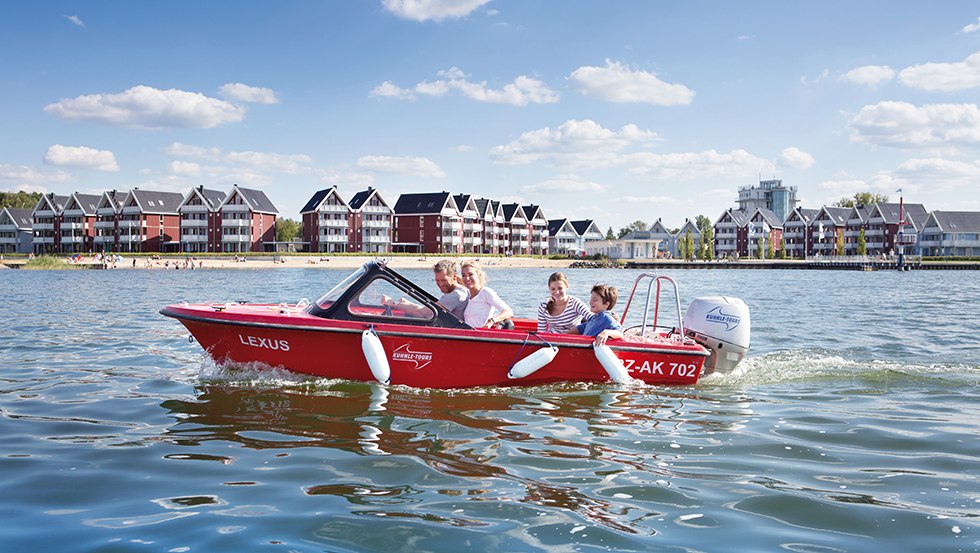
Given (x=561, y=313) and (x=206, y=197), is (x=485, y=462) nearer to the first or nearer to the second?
(x=561, y=313)

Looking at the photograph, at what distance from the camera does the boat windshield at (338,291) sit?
31.4 ft

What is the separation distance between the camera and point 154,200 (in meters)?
100

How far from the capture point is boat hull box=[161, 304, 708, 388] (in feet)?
30.6

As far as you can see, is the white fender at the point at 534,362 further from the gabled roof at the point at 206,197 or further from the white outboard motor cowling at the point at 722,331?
the gabled roof at the point at 206,197

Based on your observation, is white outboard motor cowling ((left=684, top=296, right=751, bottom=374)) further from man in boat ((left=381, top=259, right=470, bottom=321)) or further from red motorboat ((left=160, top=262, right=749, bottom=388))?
Result: man in boat ((left=381, top=259, right=470, bottom=321))

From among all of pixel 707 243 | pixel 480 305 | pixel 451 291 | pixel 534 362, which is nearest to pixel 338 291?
pixel 451 291

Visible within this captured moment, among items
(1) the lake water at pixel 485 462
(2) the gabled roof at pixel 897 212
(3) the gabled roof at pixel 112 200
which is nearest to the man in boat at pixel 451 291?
(1) the lake water at pixel 485 462

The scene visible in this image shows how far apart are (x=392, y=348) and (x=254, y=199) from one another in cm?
9508

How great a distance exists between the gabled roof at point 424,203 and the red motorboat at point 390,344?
9759 cm

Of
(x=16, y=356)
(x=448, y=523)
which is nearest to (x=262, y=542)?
(x=448, y=523)

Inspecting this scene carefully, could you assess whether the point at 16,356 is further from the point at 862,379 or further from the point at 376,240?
the point at 376,240

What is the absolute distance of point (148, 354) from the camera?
13.5m

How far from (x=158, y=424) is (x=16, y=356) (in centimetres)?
691

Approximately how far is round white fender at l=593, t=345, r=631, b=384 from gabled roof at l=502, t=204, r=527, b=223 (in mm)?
115018
